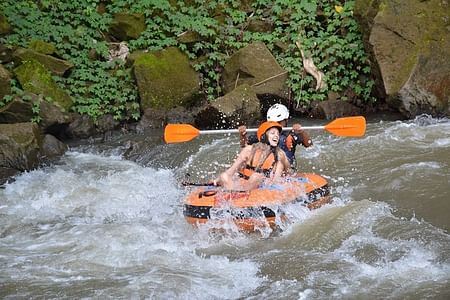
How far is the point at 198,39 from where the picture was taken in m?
10.7

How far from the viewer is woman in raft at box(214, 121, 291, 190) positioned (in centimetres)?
574

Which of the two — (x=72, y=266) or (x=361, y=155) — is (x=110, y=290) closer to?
(x=72, y=266)

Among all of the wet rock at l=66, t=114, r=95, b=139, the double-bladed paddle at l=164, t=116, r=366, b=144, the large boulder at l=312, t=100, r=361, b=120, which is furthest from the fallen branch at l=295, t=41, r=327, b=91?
the wet rock at l=66, t=114, r=95, b=139

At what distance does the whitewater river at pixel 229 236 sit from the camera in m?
4.32

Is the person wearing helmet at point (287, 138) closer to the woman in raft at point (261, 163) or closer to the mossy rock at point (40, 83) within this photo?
the woman in raft at point (261, 163)

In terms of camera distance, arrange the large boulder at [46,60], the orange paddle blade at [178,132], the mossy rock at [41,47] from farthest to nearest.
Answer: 1. the mossy rock at [41,47]
2. the large boulder at [46,60]
3. the orange paddle blade at [178,132]

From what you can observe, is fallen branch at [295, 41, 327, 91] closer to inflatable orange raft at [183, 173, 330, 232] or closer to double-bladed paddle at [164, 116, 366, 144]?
double-bladed paddle at [164, 116, 366, 144]

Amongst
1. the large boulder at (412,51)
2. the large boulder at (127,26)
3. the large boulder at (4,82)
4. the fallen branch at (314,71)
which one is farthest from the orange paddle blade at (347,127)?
the large boulder at (127,26)

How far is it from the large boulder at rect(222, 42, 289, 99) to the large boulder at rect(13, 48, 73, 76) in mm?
2913

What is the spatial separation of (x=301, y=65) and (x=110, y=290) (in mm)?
6973

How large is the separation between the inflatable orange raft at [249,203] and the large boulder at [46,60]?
210 inches

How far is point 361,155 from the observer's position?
7.67m

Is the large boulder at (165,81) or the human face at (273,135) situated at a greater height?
the large boulder at (165,81)

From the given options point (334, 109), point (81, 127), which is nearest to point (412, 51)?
point (334, 109)
